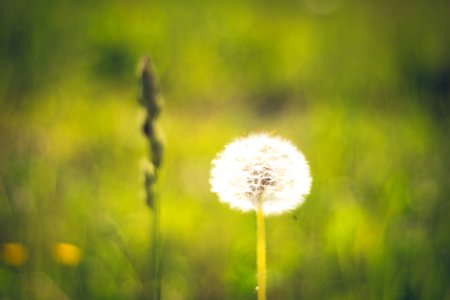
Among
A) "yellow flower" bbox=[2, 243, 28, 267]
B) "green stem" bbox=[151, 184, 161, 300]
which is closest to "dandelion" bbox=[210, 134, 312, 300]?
"green stem" bbox=[151, 184, 161, 300]

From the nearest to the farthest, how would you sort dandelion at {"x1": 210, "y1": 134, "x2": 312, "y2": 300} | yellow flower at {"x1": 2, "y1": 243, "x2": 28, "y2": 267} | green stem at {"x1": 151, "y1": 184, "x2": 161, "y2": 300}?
dandelion at {"x1": 210, "y1": 134, "x2": 312, "y2": 300} < green stem at {"x1": 151, "y1": 184, "x2": 161, "y2": 300} < yellow flower at {"x1": 2, "y1": 243, "x2": 28, "y2": 267}

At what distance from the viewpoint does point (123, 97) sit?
2953mm

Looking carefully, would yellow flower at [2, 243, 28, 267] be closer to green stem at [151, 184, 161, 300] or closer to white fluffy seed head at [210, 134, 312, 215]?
green stem at [151, 184, 161, 300]

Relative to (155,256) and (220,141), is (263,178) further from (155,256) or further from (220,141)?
(220,141)

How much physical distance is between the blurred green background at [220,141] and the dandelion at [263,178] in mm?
247

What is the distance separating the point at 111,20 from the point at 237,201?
2.82 m

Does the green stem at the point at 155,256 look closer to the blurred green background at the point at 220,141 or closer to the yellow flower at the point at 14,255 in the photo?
the blurred green background at the point at 220,141

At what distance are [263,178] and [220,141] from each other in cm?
150

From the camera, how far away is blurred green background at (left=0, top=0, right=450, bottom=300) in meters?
1.47

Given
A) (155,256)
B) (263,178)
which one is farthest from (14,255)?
(263,178)

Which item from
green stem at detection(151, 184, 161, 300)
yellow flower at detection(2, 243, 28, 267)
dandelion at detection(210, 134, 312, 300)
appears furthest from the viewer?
yellow flower at detection(2, 243, 28, 267)

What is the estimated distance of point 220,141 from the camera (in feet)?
8.18

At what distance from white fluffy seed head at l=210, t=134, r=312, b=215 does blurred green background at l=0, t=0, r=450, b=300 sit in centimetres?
25

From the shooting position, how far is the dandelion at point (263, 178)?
0.98 metres
